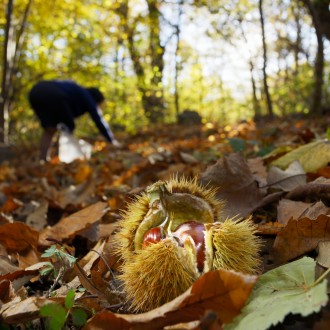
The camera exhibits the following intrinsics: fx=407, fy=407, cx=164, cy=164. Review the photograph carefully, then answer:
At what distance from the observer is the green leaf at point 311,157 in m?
1.66

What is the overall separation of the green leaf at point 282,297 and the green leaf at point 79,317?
0.32 metres

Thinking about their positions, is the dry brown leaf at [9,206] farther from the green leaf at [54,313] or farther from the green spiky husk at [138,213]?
the green leaf at [54,313]

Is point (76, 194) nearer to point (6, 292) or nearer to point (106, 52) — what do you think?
point (6, 292)

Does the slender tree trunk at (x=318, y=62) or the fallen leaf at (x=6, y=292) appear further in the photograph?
the slender tree trunk at (x=318, y=62)

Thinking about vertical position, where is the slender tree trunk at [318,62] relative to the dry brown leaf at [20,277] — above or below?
above

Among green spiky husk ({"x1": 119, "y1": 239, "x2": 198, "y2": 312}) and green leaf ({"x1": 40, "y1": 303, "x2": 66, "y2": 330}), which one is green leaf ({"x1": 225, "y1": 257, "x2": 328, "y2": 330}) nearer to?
green spiky husk ({"x1": 119, "y1": 239, "x2": 198, "y2": 312})

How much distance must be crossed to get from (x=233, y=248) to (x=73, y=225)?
2.91ft

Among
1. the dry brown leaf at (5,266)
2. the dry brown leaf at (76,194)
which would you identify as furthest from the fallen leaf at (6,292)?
the dry brown leaf at (76,194)

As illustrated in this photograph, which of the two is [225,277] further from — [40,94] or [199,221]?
[40,94]

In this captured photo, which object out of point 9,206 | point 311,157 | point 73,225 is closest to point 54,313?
point 73,225

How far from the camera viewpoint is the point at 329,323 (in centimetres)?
70

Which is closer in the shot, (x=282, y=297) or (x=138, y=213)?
(x=282, y=297)

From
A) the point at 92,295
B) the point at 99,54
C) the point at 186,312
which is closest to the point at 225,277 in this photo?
the point at 186,312

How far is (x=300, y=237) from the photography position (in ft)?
3.42
